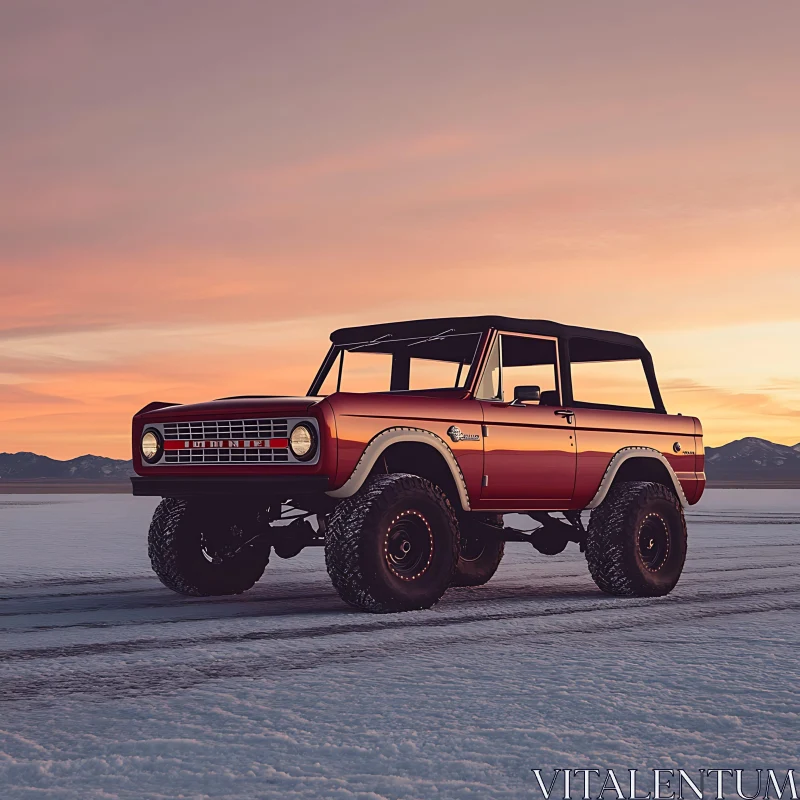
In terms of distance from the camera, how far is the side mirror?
10117 millimetres

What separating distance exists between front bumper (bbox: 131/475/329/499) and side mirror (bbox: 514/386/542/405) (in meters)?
2.09

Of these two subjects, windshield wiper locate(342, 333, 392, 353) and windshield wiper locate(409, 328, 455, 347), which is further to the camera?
windshield wiper locate(342, 333, 392, 353)

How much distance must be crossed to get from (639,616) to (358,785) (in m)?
5.19

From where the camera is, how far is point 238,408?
30.7 feet

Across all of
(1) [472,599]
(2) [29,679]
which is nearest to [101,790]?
(2) [29,679]

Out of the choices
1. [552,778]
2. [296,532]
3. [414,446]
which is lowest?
[552,778]

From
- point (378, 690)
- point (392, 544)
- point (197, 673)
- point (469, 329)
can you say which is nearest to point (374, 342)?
point (469, 329)

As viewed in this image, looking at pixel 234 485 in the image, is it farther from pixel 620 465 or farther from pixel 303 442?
pixel 620 465

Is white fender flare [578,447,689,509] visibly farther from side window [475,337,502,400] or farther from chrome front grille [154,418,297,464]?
chrome front grille [154,418,297,464]

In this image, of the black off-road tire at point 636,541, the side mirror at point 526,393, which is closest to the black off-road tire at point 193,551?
the side mirror at point 526,393

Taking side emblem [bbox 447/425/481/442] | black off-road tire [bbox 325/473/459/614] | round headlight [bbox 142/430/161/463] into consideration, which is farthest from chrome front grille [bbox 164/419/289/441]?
side emblem [bbox 447/425/481/442]

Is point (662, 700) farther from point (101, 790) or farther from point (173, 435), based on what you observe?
point (173, 435)

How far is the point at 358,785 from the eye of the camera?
A: 4363mm

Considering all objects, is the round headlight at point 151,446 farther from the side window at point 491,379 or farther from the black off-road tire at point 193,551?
the side window at point 491,379
